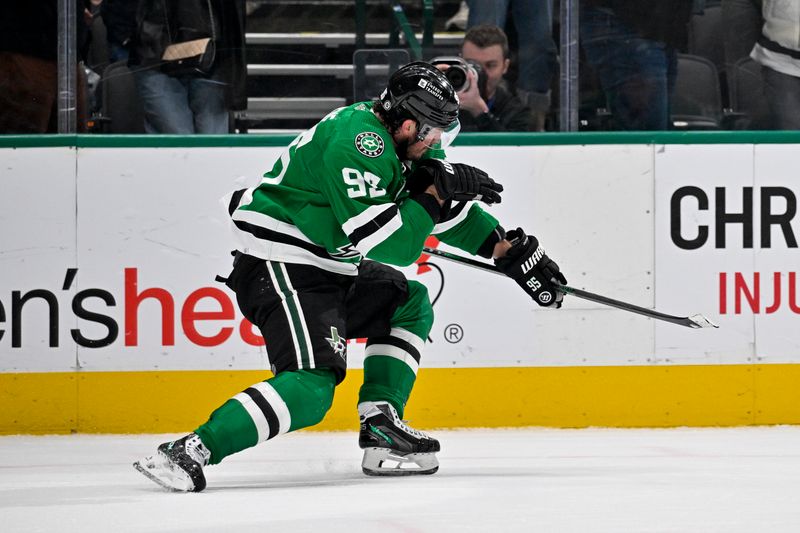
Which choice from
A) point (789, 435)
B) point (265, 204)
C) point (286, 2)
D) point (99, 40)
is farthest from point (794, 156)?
point (99, 40)

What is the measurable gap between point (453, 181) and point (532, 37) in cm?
160

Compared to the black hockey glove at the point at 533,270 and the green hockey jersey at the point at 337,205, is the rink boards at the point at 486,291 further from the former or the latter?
the green hockey jersey at the point at 337,205

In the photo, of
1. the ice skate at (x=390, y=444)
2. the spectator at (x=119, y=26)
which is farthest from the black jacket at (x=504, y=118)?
the ice skate at (x=390, y=444)

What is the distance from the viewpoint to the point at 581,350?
467 cm

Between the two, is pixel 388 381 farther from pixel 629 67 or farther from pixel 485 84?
pixel 629 67

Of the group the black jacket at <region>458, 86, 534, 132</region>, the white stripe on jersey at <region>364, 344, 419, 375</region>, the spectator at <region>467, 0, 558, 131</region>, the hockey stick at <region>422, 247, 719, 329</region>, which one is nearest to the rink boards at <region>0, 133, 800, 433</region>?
the black jacket at <region>458, 86, 534, 132</region>

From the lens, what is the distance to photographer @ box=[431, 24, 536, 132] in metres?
4.77

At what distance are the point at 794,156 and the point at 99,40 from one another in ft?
8.15

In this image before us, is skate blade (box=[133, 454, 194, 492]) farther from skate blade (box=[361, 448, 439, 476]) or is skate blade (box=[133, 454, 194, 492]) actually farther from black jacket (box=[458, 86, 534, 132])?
black jacket (box=[458, 86, 534, 132])

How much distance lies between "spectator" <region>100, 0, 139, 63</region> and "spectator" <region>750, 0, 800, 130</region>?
2239mm

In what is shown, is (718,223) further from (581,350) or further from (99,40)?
(99,40)

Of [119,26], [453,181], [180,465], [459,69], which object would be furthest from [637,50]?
[180,465]

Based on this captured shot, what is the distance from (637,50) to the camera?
191 inches

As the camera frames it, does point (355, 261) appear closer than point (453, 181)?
No
